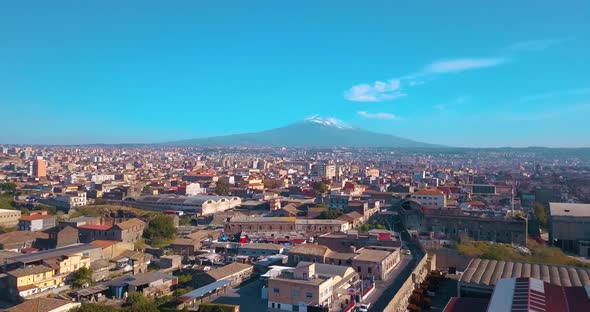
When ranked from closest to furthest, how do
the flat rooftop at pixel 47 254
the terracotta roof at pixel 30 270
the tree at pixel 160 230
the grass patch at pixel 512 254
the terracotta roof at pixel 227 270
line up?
the terracotta roof at pixel 30 270, the terracotta roof at pixel 227 270, the flat rooftop at pixel 47 254, the grass patch at pixel 512 254, the tree at pixel 160 230

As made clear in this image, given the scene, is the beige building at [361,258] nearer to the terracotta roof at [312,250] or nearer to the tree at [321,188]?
the terracotta roof at [312,250]

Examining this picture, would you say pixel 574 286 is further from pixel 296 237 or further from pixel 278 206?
pixel 278 206

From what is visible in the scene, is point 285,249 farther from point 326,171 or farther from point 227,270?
point 326,171

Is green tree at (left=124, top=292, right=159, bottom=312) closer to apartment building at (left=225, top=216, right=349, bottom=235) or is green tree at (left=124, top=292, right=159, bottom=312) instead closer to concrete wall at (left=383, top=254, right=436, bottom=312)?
concrete wall at (left=383, top=254, right=436, bottom=312)

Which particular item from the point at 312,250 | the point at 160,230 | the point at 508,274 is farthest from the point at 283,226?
the point at 508,274

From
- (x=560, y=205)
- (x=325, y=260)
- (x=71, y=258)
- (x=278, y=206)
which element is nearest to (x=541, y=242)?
(x=560, y=205)

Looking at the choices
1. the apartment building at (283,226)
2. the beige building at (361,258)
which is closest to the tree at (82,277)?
the beige building at (361,258)
